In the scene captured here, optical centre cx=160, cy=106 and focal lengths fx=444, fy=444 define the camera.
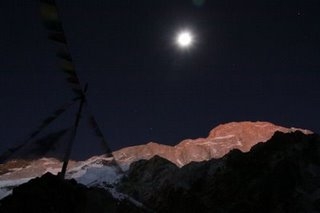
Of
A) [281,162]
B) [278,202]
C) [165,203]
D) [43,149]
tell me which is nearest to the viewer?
[43,149]

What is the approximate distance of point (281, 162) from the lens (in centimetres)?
8175

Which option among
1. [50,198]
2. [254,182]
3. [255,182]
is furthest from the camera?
[254,182]

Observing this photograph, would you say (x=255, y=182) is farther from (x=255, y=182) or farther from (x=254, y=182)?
(x=254, y=182)

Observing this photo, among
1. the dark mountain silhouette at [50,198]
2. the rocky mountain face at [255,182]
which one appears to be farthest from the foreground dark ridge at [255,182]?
the dark mountain silhouette at [50,198]

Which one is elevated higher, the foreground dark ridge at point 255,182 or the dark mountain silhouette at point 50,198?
the dark mountain silhouette at point 50,198

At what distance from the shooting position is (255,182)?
3182 inches

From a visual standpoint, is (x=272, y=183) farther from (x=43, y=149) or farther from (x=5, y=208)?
(x=43, y=149)

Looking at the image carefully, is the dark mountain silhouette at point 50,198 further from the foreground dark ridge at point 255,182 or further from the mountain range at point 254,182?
the foreground dark ridge at point 255,182

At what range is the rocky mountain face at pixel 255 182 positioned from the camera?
7556cm

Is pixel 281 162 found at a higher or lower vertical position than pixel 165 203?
higher

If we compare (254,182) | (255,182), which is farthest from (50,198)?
(254,182)

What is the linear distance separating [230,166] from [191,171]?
9.99 metres

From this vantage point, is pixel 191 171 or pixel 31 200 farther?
pixel 191 171

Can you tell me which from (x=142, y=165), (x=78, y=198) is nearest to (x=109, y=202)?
(x=78, y=198)
